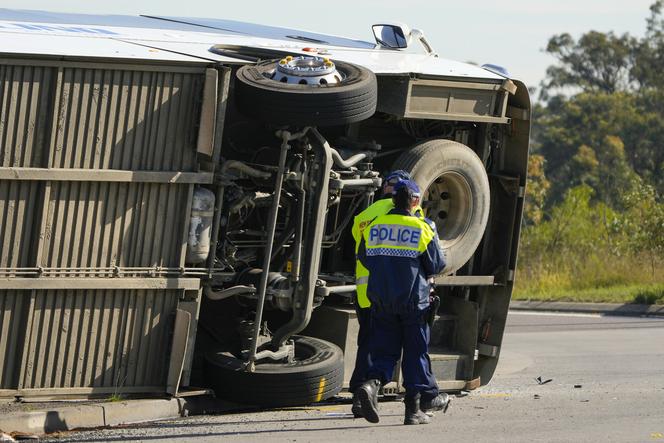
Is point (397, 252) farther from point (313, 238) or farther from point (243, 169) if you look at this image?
point (243, 169)

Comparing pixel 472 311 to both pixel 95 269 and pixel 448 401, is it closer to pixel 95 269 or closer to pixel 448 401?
pixel 448 401

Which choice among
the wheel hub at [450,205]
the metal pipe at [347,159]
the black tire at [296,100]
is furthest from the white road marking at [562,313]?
the black tire at [296,100]

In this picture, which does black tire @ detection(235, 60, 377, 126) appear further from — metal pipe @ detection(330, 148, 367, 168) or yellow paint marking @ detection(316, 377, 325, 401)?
yellow paint marking @ detection(316, 377, 325, 401)

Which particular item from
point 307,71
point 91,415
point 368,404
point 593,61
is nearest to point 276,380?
point 368,404

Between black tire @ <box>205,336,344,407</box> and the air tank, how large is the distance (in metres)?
0.78

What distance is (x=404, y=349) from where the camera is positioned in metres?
8.52

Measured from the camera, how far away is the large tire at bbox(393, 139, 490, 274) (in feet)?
31.7

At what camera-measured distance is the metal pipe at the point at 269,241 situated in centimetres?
860

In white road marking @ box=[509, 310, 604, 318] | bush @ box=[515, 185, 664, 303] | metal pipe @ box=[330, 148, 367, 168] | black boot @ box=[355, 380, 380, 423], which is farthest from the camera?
bush @ box=[515, 185, 664, 303]

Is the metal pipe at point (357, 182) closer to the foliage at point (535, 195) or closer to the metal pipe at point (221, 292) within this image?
the metal pipe at point (221, 292)

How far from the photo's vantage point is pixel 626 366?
11695 mm

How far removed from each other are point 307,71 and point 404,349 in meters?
1.93

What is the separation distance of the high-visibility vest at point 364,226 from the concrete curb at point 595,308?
28.9 ft

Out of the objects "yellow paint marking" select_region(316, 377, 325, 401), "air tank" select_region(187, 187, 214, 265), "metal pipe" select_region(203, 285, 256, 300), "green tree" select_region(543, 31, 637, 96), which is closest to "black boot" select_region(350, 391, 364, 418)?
"yellow paint marking" select_region(316, 377, 325, 401)
